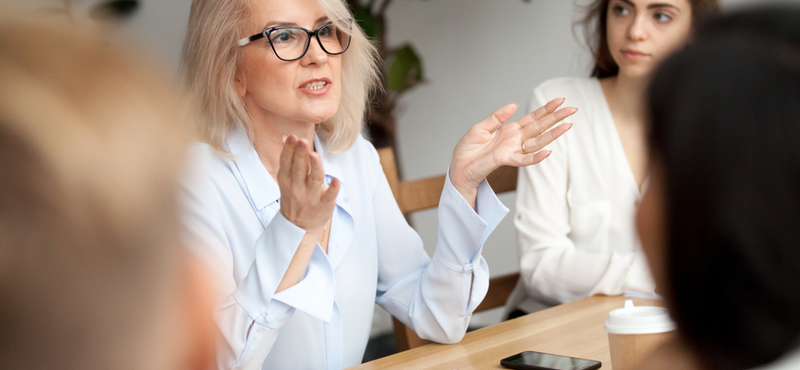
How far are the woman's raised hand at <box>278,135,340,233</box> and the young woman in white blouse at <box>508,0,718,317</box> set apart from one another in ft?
2.43

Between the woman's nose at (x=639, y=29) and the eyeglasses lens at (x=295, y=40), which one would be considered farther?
the woman's nose at (x=639, y=29)

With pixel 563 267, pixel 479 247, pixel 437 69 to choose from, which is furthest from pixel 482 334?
pixel 437 69

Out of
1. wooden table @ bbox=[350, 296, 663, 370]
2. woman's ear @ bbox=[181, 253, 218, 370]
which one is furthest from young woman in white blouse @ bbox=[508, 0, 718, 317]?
woman's ear @ bbox=[181, 253, 218, 370]

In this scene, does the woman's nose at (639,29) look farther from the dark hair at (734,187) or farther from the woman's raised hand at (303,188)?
the dark hair at (734,187)

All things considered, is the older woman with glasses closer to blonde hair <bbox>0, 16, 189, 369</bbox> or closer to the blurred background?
blonde hair <bbox>0, 16, 189, 369</bbox>

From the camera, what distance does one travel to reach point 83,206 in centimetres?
32

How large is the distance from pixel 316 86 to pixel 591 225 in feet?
2.69

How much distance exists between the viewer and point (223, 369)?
1112 millimetres

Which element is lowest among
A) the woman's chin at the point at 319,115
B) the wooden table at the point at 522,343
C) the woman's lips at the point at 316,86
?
the wooden table at the point at 522,343

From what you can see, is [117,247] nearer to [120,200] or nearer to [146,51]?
[120,200]

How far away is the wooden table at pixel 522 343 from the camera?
1081 millimetres

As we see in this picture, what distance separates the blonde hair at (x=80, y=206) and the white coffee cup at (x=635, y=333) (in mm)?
599

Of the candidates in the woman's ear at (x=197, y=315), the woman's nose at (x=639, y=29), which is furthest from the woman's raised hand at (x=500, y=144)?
the woman's ear at (x=197, y=315)

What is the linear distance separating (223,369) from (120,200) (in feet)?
2.80
